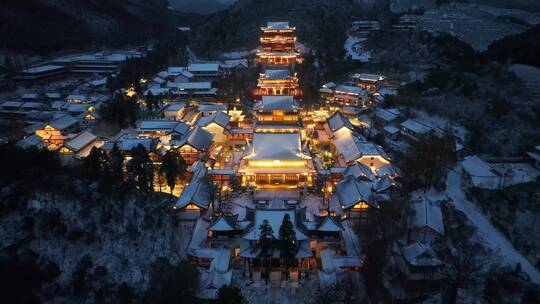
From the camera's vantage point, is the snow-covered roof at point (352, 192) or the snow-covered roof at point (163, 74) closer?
the snow-covered roof at point (352, 192)

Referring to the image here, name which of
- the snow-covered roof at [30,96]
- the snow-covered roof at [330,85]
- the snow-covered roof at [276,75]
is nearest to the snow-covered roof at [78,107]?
the snow-covered roof at [30,96]

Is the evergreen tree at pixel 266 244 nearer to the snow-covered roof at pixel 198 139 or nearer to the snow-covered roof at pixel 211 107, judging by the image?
the snow-covered roof at pixel 198 139

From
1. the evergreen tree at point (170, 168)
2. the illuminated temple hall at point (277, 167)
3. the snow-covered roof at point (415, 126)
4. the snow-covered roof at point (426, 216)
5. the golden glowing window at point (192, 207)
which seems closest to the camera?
the snow-covered roof at point (426, 216)

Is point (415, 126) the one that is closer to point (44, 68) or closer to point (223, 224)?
point (223, 224)

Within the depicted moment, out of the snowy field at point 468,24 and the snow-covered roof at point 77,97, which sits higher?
the snowy field at point 468,24

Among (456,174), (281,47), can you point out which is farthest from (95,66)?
(456,174)

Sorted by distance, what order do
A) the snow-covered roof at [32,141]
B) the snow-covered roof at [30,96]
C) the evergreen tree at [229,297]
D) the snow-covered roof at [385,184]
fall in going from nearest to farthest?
1. the evergreen tree at [229,297]
2. the snow-covered roof at [385,184]
3. the snow-covered roof at [32,141]
4. the snow-covered roof at [30,96]

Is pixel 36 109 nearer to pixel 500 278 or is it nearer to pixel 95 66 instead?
pixel 95 66

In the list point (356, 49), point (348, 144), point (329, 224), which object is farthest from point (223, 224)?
point (356, 49)
